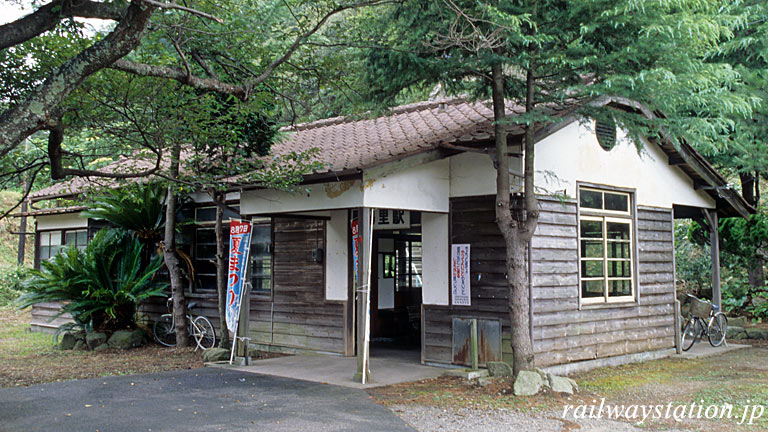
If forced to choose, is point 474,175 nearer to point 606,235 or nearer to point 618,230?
point 606,235

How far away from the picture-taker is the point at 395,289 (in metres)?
13.0

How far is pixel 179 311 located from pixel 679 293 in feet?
45.4

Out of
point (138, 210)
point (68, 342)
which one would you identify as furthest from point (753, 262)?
point (68, 342)

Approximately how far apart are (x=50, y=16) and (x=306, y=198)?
4291 millimetres

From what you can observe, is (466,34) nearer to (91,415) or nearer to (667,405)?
(667,405)

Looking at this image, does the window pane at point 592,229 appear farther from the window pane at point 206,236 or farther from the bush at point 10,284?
the bush at point 10,284

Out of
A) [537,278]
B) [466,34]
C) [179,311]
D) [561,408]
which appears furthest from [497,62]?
[179,311]

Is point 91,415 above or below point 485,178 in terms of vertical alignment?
below

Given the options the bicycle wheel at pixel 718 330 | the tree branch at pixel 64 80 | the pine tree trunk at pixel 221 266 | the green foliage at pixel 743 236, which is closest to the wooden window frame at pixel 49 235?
the pine tree trunk at pixel 221 266

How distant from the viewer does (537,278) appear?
916cm

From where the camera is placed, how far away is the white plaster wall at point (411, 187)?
850 cm

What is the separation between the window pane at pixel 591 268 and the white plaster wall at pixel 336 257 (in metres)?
3.81

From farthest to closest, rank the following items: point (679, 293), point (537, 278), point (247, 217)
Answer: point (679, 293) < point (247, 217) < point (537, 278)

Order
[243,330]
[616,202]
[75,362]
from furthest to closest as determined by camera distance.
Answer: [616,202] → [75,362] → [243,330]
